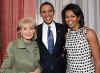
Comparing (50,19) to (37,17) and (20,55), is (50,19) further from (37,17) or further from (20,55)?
(37,17)

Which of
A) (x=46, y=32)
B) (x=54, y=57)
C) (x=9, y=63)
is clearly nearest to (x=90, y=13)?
(x=46, y=32)

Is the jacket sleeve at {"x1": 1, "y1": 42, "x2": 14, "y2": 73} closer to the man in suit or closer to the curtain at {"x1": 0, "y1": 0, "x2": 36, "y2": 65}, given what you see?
the man in suit

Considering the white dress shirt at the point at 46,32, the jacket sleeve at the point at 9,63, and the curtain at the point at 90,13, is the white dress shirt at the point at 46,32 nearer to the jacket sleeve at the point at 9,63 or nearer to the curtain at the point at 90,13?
the jacket sleeve at the point at 9,63

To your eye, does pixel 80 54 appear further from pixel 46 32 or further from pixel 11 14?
pixel 11 14

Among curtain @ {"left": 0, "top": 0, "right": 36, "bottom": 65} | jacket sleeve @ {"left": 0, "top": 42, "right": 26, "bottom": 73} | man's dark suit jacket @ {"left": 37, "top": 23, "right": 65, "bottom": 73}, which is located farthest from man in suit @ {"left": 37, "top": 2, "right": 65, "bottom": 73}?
curtain @ {"left": 0, "top": 0, "right": 36, "bottom": 65}

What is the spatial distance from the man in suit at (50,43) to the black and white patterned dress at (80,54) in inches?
3.7

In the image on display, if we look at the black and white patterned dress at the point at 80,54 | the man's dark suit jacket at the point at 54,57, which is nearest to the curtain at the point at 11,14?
the man's dark suit jacket at the point at 54,57

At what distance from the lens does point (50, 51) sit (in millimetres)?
1578

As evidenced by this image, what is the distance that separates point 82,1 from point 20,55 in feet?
4.47

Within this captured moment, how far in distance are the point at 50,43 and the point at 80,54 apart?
282mm

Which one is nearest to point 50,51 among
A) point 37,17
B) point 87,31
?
point 87,31

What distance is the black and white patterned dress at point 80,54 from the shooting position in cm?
154

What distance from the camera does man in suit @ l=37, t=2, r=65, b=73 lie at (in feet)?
5.11

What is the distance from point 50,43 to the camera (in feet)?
5.26
